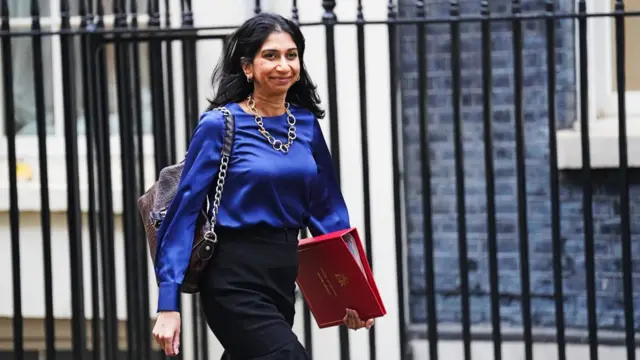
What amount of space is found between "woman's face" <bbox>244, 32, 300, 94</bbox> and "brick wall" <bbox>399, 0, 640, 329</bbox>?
2636 mm

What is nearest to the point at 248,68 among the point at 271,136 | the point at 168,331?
the point at 271,136

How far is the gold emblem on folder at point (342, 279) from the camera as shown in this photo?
13.8ft

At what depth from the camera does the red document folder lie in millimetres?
4137

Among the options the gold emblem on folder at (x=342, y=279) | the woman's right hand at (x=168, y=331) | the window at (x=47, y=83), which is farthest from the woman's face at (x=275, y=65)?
the window at (x=47, y=83)

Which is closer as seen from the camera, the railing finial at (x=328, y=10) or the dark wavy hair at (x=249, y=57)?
the dark wavy hair at (x=249, y=57)

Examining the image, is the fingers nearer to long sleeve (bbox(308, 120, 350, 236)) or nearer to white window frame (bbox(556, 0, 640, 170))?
long sleeve (bbox(308, 120, 350, 236))

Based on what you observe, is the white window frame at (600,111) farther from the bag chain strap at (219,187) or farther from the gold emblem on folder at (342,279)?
the bag chain strap at (219,187)

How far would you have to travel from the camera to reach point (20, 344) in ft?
19.1

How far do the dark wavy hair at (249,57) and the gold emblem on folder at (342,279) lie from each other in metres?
0.56

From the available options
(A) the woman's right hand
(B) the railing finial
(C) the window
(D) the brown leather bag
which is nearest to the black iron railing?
(B) the railing finial

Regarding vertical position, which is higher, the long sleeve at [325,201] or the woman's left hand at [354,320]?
the long sleeve at [325,201]

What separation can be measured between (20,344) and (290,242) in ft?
7.41

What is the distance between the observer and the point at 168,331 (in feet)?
12.8

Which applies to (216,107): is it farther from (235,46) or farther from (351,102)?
(351,102)
